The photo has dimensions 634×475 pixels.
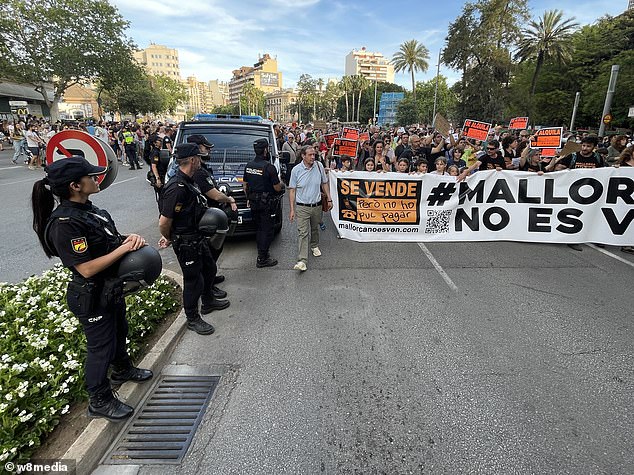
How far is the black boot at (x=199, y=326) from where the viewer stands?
3.80 meters

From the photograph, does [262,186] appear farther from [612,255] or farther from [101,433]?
[612,255]

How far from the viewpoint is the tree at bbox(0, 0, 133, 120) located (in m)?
28.7

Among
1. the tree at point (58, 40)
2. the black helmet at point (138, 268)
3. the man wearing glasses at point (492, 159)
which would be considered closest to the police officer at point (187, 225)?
the black helmet at point (138, 268)

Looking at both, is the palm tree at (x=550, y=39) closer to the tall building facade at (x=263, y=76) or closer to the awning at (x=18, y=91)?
the awning at (x=18, y=91)

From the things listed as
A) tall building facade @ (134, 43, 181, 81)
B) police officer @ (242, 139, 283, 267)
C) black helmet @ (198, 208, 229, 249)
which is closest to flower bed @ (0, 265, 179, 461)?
black helmet @ (198, 208, 229, 249)

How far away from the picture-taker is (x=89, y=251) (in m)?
2.26

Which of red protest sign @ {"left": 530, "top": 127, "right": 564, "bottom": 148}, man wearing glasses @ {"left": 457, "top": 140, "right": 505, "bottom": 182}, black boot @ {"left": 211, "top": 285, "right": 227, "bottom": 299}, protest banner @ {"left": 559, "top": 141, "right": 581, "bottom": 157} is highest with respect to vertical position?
red protest sign @ {"left": 530, "top": 127, "right": 564, "bottom": 148}

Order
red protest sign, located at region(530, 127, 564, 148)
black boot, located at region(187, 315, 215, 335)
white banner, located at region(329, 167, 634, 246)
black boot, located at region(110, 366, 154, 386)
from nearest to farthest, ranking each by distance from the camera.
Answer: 1. black boot, located at region(110, 366, 154, 386)
2. black boot, located at region(187, 315, 215, 335)
3. white banner, located at region(329, 167, 634, 246)
4. red protest sign, located at region(530, 127, 564, 148)

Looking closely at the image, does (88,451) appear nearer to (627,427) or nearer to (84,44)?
(627,427)

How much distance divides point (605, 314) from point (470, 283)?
59.3 inches

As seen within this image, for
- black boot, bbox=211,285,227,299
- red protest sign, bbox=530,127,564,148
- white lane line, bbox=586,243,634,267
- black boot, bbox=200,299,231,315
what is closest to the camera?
black boot, bbox=200,299,231,315

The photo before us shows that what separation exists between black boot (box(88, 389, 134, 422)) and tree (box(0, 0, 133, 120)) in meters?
36.3

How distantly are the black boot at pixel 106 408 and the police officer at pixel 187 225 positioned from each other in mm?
1210

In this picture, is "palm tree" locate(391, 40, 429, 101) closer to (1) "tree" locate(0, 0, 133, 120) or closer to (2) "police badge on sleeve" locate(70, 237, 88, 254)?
(1) "tree" locate(0, 0, 133, 120)
